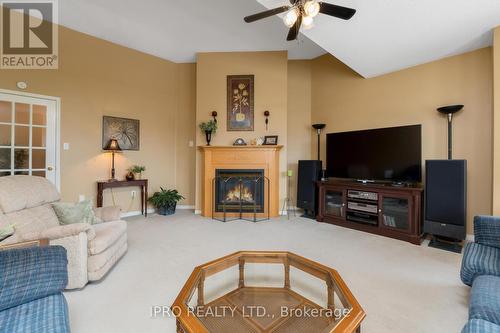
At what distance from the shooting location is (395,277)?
204 centimetres

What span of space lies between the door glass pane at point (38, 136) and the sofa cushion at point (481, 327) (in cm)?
500

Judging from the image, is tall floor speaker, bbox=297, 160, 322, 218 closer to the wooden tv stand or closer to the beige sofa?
the wooden tv stand

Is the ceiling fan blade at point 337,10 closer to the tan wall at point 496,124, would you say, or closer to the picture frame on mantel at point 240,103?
the tan wall at point 496,124

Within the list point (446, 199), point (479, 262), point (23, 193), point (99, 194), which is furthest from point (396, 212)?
point (99, 194)

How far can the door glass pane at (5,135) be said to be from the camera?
3148mm

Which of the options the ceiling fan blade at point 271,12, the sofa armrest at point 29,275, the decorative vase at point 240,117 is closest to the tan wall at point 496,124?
the ceiling fan blade at point 271,12

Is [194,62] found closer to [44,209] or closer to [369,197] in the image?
[44,209]

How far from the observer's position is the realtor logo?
10.4 ft

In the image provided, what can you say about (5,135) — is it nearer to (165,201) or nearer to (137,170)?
(137,170)

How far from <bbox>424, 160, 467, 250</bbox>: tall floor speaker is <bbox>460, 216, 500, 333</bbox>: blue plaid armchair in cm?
98

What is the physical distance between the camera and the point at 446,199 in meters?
2.67

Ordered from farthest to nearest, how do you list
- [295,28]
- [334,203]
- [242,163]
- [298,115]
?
[298,115]
[242,163]
[334,203]
[295,28]

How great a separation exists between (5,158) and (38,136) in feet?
1.61

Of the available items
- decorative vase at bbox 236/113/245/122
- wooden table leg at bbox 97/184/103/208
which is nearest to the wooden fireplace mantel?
decorative vase at bbox 236/113/245/122
